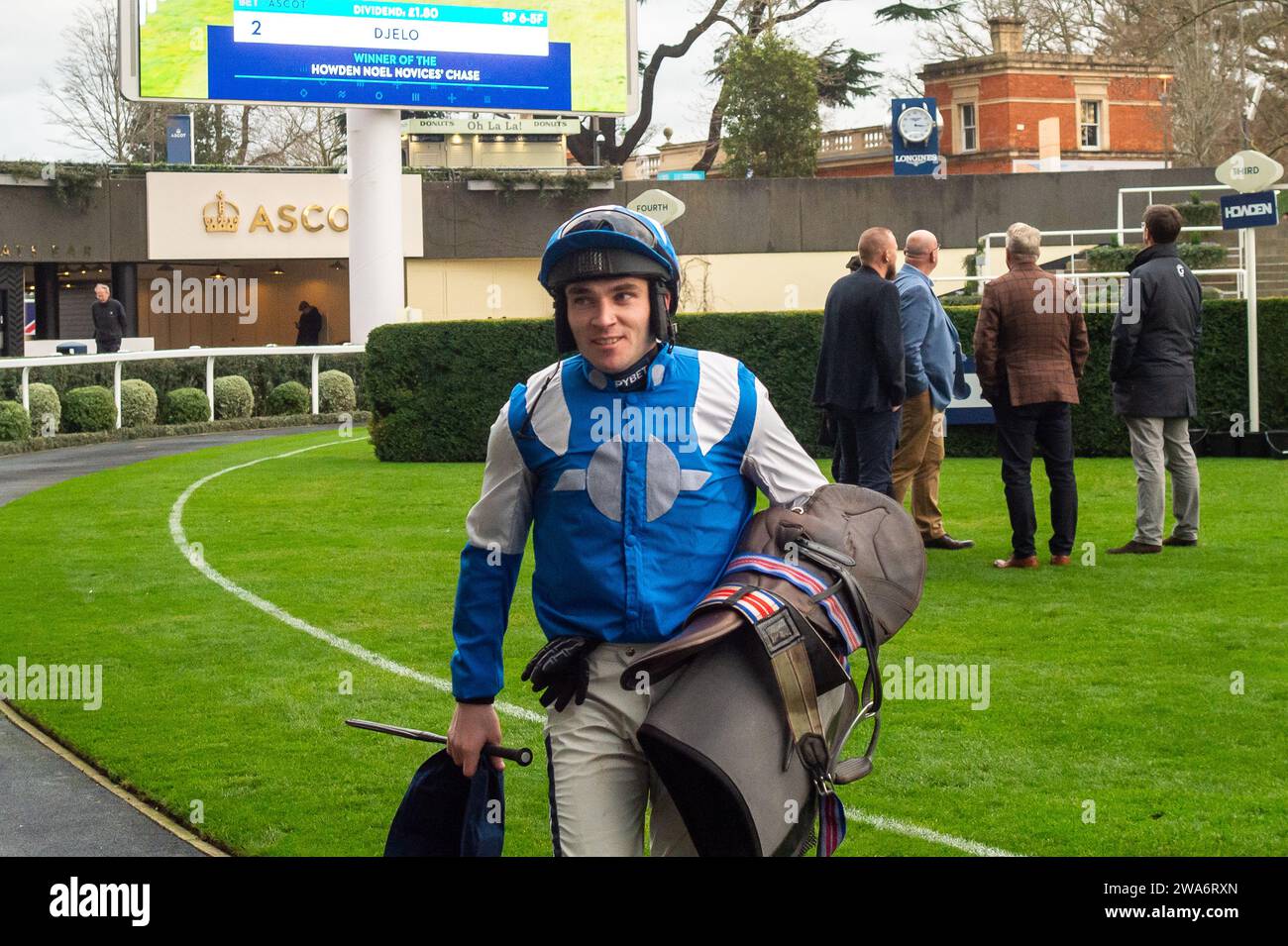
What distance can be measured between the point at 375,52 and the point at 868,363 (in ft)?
71.0

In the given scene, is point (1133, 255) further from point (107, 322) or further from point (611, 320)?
point (611, 320)

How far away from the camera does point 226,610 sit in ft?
33.4

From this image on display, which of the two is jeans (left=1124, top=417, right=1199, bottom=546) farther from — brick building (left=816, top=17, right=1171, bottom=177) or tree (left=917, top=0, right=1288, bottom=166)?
brick building (left=816, top=17, right=1171, bottom=177)

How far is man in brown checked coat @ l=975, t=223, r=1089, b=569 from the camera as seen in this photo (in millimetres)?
10812

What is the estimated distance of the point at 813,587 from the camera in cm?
330

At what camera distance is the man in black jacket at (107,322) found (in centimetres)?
2872

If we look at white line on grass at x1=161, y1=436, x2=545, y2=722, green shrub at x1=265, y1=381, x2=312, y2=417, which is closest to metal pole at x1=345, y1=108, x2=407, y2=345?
green shrub at x1=265, y1=381, x2=312, y2=417

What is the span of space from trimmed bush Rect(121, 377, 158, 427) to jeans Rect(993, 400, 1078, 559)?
1738cm

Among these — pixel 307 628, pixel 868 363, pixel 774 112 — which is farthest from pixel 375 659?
pixel 774 112

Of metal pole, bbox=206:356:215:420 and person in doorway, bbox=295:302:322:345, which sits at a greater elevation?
person in doorway, bbox=295:302:322:345

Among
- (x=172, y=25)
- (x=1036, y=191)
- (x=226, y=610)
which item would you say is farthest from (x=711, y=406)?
(x=1036, y=191)
